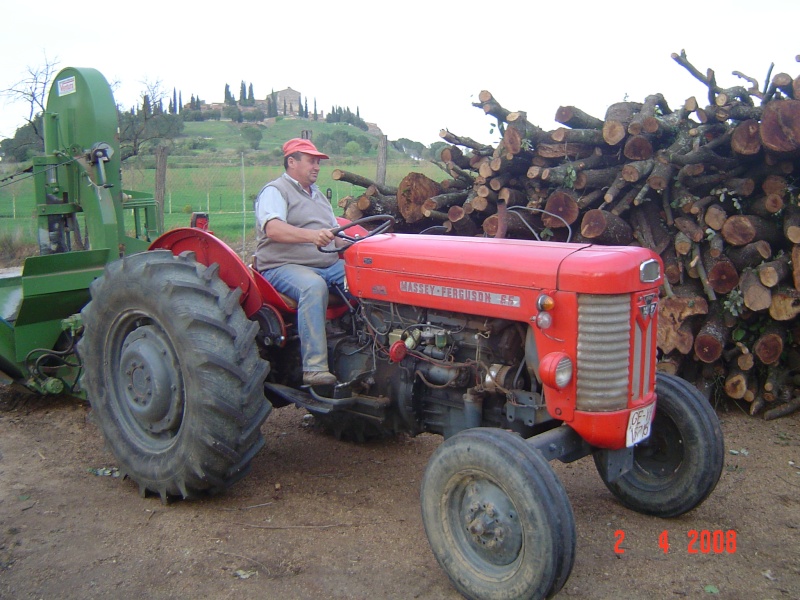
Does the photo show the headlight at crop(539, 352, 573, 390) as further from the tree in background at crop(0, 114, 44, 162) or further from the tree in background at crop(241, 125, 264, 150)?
the tree in background at crop(241, 125, 264, 150)

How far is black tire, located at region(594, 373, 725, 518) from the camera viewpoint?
3.51 metres

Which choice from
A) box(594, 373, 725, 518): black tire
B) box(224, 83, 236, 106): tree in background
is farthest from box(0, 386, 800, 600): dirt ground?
box(224, 83, 236, 106): tree in background

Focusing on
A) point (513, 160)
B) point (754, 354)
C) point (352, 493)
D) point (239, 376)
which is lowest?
point (352, 493)

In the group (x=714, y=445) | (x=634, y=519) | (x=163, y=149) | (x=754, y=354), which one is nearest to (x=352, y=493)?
(x=634, y=519)

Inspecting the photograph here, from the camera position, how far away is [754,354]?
532 centimetres

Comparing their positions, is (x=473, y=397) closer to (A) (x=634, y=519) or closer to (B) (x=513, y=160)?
(A) (x=634, y=519)

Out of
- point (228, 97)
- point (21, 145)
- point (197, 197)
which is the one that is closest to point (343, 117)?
point (228, 97)

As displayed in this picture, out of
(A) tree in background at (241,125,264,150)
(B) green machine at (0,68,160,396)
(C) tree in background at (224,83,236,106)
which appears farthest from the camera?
(C) tree in background at (224,83,236,106)

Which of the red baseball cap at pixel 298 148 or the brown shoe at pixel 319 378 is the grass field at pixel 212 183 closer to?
the red baseball cap at pixel 298 148

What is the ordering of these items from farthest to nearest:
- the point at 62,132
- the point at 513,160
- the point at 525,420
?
the point at 513,160
the point at 62,132
the point at 525,420

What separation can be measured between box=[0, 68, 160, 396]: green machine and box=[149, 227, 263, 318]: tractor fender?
1.09 metres

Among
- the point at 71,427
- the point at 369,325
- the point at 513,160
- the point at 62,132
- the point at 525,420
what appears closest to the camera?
the point at 525,420

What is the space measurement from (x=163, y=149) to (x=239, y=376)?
6.66 metres

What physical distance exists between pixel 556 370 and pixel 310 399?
161 centimetres
